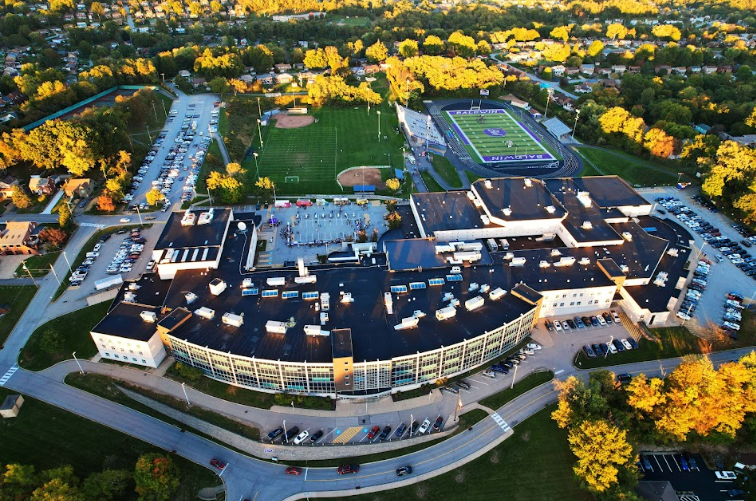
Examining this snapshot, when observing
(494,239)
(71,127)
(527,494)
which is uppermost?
(71,127)

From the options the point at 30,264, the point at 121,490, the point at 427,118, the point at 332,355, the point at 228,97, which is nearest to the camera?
the point at 121,490

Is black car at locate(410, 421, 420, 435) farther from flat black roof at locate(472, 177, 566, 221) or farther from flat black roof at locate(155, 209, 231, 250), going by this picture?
flat black roof at locate(155, 209, 231, 250)

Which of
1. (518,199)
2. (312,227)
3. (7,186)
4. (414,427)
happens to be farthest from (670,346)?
(7,186)

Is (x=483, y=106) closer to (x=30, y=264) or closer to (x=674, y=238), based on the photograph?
(x=674, y=238)

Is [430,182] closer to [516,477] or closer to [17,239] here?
[516,477]

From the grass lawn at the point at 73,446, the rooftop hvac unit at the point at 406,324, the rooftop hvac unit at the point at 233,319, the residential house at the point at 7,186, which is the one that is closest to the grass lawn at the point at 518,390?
the rooftop hvac unit at the point at 406,324

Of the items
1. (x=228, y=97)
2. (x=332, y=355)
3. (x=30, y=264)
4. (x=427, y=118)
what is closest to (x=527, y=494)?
(x=332, y=355)
